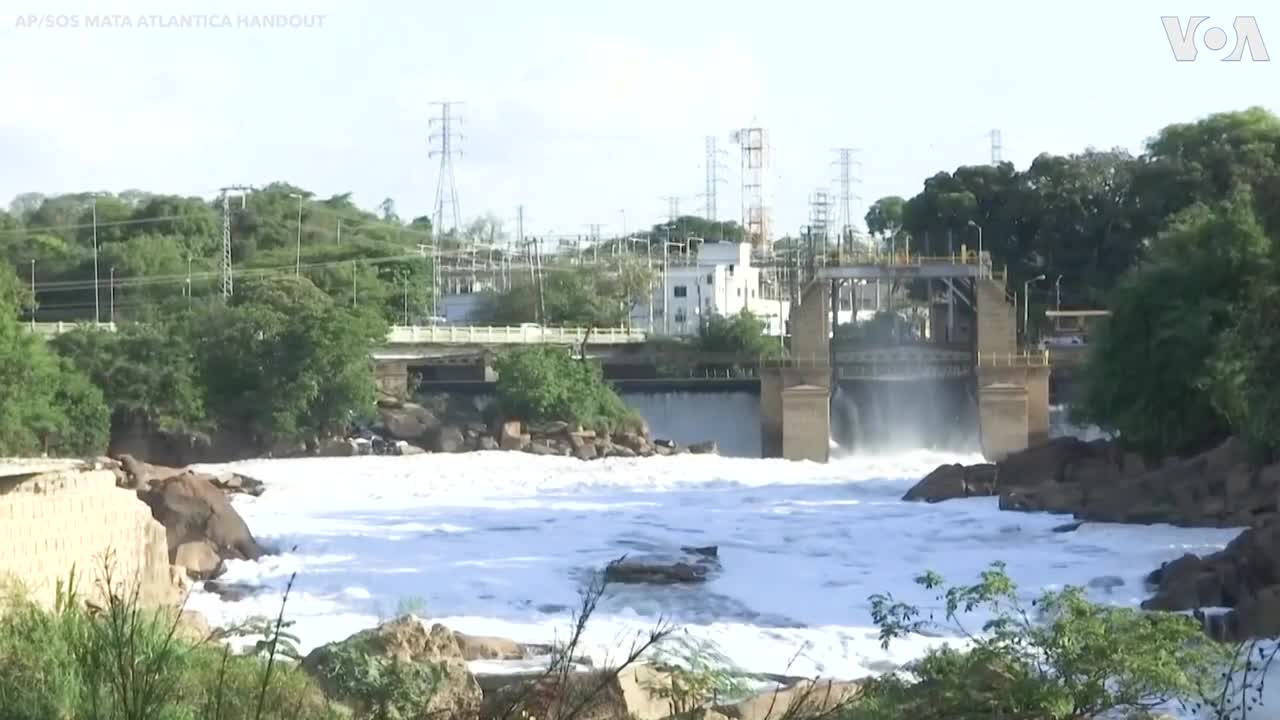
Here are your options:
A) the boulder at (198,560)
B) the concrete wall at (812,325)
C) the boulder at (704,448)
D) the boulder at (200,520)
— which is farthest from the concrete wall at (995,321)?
the boulder at (198,560)

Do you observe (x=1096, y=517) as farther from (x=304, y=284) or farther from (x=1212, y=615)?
(x=304, y=284)

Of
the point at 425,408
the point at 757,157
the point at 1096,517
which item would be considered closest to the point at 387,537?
the point at 1096,517

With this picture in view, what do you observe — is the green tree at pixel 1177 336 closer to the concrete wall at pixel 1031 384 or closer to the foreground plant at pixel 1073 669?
the concrete wall at pixel 1031 384

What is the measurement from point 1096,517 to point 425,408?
26818mm

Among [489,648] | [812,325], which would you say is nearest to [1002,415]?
[812,325]

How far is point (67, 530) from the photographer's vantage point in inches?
701

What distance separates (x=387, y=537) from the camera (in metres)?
27.8

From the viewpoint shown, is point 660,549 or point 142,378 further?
point 142,378

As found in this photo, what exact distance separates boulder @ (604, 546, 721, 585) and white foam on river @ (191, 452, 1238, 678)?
1.02 ft

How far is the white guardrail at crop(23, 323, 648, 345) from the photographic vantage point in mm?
53322

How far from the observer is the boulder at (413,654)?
1084cm

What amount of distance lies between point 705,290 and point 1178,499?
46794 millimetres

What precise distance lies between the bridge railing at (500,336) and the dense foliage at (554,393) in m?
3.90

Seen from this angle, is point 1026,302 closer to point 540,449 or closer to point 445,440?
point 540,449
